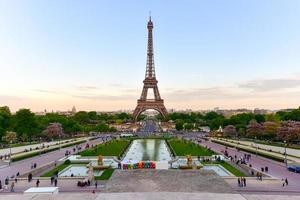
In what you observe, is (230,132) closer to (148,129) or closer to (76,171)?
(148,129)

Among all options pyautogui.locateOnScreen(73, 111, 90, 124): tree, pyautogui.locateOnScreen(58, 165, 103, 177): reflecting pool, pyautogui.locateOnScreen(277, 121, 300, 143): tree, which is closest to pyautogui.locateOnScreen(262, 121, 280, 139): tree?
pyautogui.locateOnScreen(277, 121, 300, 143): tree

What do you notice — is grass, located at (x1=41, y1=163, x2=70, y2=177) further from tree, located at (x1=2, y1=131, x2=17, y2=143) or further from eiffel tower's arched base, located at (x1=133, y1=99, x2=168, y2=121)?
eiffel tower's arched base, located at (x1=133, y1=99, x2=168, y2=121)

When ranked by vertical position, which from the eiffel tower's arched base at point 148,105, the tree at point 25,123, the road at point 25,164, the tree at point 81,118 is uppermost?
the eiffel tower's arched base at point 148,105

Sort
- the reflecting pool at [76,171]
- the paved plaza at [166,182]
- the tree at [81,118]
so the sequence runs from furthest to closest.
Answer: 1. the tree at [81,118]
2. the reflecting pool at [76,171]
3. the paved plaza at [166,182]

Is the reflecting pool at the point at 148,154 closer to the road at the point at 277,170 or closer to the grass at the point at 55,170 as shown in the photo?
the grass at the point at 55,170

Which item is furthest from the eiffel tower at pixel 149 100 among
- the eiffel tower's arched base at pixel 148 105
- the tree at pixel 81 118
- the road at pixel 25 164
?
the road at pixel 25 164

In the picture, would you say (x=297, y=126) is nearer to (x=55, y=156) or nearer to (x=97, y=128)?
(x=55, y=156)

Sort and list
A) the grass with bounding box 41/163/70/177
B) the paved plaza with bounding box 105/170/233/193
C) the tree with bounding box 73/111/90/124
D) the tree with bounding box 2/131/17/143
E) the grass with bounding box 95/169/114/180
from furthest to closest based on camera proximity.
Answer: the tree with bounding box 73/111/90/124, the tree with bounding box 2/131/17/143, the grass with bounding box 41/163/70/177, the grass with bounding box 95/169/114/180, the paved plaza with bounding box 105/170/233/193

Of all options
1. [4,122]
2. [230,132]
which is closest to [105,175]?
[4,122]

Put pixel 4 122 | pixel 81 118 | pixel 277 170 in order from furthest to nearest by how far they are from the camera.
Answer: pixel 81 118
pixel 4 122
pixel 277 170

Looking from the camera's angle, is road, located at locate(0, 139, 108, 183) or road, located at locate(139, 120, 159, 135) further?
road, located at locate(139, 120, 159, 135)
